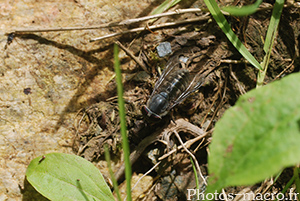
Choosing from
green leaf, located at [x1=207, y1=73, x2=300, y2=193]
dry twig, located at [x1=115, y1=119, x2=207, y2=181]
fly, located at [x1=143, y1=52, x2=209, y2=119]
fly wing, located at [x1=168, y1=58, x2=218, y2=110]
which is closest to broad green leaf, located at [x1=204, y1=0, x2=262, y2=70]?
fly wing, located at [x1=168, y1=58, x2=218, y2=110]

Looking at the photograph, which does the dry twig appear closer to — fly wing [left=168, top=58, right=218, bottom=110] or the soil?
the soil

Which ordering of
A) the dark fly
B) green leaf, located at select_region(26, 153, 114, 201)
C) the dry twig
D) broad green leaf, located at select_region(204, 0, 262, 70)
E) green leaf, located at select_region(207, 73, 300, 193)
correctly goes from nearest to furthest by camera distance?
green leaf, located at select_region(207, 73, 300, 193), green leaf, located at select_region(26, 153, 114, 201), broad green leaf, located at select_region(204, 0, 262, 70), the dry twig, the dark fly

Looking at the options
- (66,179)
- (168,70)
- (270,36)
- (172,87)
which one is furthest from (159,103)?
(270,36)

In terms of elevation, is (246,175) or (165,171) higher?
(246,175)

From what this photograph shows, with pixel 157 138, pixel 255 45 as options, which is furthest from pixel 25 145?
pixel 255 45

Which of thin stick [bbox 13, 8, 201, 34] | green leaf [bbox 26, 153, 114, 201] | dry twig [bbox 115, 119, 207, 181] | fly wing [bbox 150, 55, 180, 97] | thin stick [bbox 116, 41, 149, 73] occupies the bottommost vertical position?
dry twig [bbox 115, 119, 207, 181]

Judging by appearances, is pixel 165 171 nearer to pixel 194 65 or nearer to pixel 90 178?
pixel 90 178
